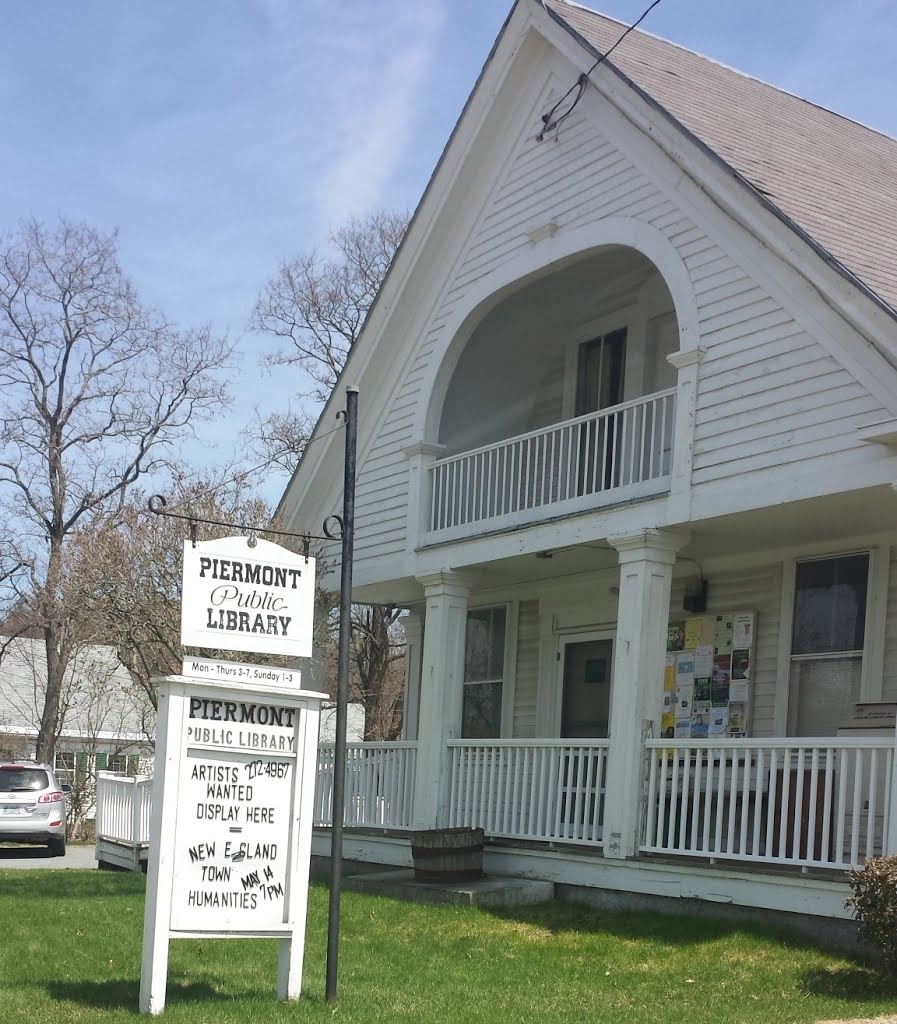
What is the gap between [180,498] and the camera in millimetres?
21625

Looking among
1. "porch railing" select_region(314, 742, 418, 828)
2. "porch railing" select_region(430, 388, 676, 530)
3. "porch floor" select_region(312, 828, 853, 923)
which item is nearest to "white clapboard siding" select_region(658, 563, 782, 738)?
"porch railing" select_region(430, 388, 676, 530)

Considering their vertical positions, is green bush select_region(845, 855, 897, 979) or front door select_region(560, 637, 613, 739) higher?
front door select_region(560, 637, 613, 739)

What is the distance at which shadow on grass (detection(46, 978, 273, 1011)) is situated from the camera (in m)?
7.76

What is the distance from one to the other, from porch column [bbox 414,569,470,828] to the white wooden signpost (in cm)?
622

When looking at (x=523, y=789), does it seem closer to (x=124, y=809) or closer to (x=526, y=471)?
(x=526, y=471)

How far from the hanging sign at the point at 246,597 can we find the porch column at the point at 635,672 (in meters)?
4.34

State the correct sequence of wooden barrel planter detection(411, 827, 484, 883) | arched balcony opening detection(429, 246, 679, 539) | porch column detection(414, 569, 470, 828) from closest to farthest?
1. wooden barrel planter detection(411, 827, 484, 883)
2. arched balcony opening detection(429, 246, 679, 539)
3. porch column detection(414, 569, 470, 828)

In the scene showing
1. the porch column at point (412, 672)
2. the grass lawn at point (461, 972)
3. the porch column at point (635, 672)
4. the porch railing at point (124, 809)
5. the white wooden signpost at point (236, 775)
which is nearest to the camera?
the white wooden signpost at point (236, 775)

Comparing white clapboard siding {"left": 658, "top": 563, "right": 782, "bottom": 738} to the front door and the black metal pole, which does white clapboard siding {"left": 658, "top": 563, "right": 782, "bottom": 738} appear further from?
the black metal pole

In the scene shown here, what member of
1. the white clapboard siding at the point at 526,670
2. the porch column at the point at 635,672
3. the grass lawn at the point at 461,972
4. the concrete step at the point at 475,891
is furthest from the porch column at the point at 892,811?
the white clapboard siding at the point at 526,670

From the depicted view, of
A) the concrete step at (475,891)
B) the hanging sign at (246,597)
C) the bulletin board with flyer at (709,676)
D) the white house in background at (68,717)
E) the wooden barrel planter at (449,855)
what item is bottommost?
the white house in background at (68,717)

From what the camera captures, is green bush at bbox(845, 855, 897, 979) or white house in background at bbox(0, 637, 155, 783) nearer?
green bush at bbox(845, 855, 897, 979)

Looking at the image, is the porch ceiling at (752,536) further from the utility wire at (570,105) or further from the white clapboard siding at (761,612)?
the utility wire at (570,105)

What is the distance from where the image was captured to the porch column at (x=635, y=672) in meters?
11.6
